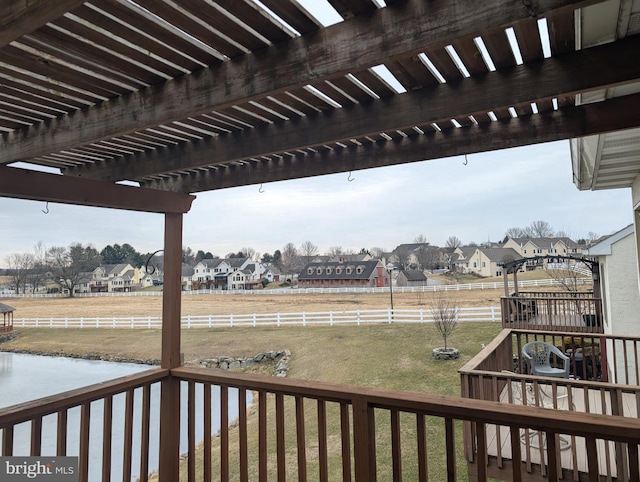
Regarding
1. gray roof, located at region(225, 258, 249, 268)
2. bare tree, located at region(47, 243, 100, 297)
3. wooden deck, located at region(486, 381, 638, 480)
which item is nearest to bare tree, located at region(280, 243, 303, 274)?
gray roof, located at region(225, 258, 249, 268)

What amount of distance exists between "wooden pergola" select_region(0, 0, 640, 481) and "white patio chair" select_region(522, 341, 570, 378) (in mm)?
4513

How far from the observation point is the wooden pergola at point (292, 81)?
3.40 feet

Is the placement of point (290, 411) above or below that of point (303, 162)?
below

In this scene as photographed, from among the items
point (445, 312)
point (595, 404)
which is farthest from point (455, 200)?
point (595, 404)

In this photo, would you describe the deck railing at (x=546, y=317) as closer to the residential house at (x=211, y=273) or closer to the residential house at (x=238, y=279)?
the residential house at (x=211, y=273)

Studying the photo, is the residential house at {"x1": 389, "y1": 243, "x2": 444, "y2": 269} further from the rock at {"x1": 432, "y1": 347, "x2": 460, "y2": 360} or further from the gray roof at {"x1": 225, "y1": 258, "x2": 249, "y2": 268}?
the gray roof at {"x1": 225, "y1": 258, "x2": 249, "y2": 268}

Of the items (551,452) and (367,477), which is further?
(367,477)

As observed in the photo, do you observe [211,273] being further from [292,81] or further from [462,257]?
[462,257]

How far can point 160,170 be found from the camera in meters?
2.34

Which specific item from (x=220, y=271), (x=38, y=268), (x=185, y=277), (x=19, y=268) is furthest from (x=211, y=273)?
(x=19, y=268)

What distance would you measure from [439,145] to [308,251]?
46.9ft

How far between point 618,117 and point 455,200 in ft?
75.0

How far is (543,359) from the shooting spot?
19.3 feet

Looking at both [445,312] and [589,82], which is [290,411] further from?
[589,82]
